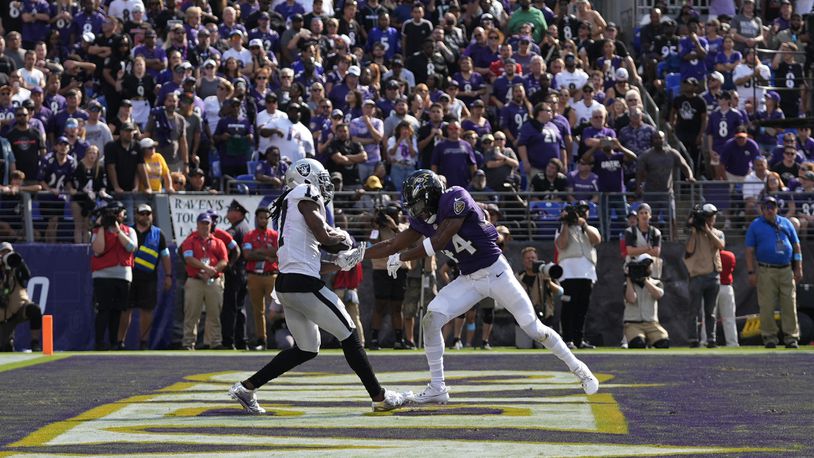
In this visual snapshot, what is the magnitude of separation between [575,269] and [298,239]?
9298 mm

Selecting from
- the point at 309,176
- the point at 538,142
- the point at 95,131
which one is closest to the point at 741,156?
the point at 538,142

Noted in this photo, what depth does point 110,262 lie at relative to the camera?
1800 cm

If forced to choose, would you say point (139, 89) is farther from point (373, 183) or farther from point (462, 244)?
point (462, 244)

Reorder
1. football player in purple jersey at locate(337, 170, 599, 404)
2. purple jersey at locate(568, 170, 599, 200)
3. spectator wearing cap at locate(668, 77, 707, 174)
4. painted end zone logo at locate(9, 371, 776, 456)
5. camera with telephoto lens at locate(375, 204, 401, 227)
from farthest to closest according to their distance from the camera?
1. spectator wearing cap at locate(668, 77, 707, 174)
2. purple jersey at locate(568, 170, 599, 200)
3. camera with telephoto lens at locate(375, 204, 401, 227)
4. football player in purple jersey at locate(337, 170, 599, 404)
5. painted end zone logo at locate(9, 371, 776, 456)

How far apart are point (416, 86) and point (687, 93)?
4.31 metres

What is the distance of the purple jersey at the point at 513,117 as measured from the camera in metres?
21.3

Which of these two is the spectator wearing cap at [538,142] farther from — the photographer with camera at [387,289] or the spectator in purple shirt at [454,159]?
Answer: the photographer with camera at [387,289]

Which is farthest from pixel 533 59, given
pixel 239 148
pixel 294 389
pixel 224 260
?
pixel 294 389

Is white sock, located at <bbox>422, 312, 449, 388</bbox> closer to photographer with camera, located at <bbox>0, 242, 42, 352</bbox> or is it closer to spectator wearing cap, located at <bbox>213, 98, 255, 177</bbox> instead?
photographer with camera, located at <bbox>0, 242, 42, 352</bbox>

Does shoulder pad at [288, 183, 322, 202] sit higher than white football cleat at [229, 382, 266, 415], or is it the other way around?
shoulder pad at [288, 183, 322, 202]

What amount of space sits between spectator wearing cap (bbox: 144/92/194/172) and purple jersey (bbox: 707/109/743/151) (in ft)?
26.8

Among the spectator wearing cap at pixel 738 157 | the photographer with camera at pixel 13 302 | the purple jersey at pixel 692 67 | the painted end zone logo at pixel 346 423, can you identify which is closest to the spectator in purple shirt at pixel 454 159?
the spectator wearing cap at pixel 738 157

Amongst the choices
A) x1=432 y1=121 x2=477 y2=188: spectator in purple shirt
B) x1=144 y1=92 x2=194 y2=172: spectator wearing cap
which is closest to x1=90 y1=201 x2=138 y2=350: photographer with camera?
x1=144 y1=92 x2=194 y2=172: spectator wearing cap

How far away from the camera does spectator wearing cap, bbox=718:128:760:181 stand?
2136 cm
